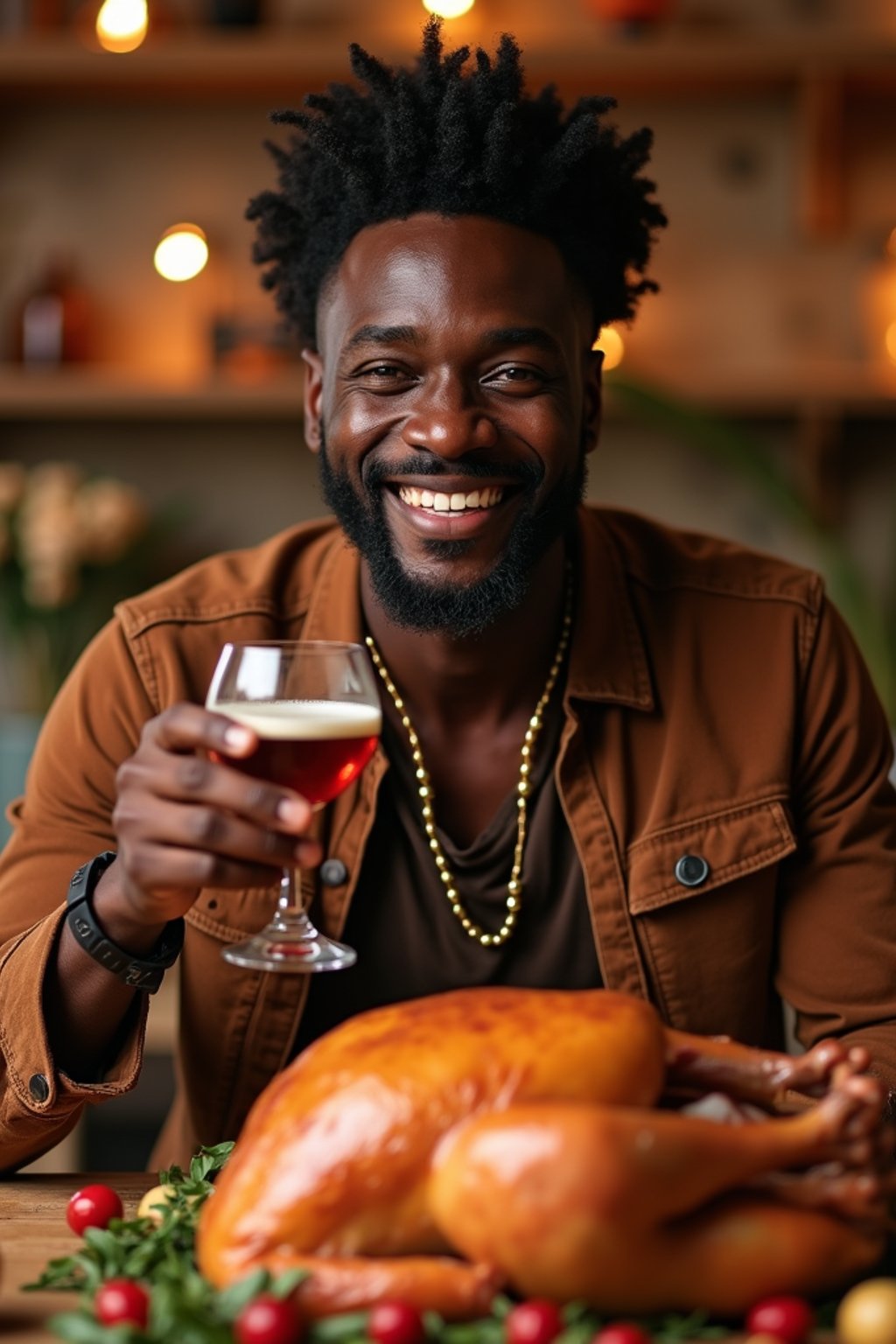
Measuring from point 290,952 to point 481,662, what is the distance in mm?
639

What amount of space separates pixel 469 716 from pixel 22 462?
2095 mm

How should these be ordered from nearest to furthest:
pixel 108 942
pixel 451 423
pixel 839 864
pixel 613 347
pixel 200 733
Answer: pixel 200 733
pixel 108 942
pixel 451 423
pixel 839 864
pixel 613 347

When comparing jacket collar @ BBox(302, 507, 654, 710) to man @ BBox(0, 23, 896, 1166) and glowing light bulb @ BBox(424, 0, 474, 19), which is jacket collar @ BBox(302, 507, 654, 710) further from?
glowing light bulb @ BBox(424, 0, 474, 19)

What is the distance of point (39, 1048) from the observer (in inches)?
52.1

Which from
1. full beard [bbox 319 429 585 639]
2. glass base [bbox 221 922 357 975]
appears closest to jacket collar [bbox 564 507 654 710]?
full beard [bbox 319 429 585 639]

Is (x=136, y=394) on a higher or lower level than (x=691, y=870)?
higher

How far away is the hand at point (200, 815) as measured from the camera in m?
1.06

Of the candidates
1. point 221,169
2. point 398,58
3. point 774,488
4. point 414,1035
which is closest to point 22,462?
point 221,169

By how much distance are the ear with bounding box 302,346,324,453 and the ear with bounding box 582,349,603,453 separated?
29cm

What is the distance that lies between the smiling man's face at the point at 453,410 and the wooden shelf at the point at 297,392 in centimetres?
159

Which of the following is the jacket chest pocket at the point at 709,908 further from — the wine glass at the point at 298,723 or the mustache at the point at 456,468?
the wine glass at the point at 298,723

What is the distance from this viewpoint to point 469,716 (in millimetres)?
1730

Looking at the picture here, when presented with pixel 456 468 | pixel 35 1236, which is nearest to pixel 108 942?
pixel 35 1236

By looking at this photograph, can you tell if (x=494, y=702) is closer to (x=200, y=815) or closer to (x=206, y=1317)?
(x=200, y=815)
